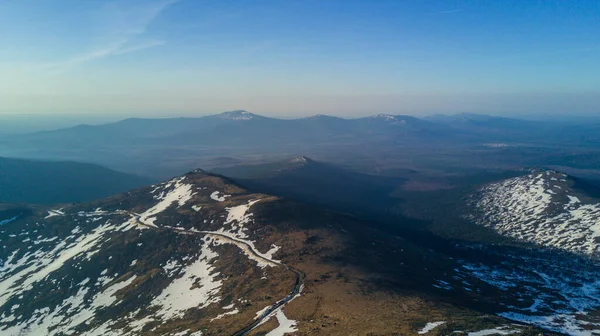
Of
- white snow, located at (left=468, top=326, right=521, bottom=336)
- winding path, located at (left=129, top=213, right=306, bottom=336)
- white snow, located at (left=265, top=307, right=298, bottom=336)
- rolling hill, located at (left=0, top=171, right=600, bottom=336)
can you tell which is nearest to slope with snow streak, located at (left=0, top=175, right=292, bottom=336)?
rolling hill, located at (left=0, top=171, right=600, bottom=336)

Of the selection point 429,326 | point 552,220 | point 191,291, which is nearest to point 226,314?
point 191,291

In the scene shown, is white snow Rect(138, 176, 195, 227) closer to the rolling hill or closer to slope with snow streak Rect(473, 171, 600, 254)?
the rolling hill

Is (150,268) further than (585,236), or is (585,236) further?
(585,236)

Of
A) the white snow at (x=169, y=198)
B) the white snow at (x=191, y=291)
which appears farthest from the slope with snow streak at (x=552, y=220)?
the white snow at (x=169, y=198)

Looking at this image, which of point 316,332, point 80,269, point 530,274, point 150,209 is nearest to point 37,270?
point 80,269

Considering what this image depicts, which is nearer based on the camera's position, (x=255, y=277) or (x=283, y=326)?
(x=283, y=326)

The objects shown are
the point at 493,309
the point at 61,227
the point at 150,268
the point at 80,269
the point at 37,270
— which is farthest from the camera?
the point at 61,227

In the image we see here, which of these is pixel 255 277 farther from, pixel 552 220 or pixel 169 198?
pixel 552 220

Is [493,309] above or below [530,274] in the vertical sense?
above

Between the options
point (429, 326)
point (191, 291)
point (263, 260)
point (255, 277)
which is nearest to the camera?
point (429, 326)

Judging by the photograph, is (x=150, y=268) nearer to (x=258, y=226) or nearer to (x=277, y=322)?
(x=258, y=226)
